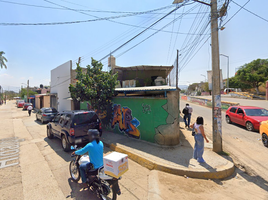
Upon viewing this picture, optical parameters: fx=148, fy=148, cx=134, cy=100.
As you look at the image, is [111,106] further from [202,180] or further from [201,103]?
[201,103]

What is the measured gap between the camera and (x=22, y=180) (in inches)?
161

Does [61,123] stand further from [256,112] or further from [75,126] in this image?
[256,112]

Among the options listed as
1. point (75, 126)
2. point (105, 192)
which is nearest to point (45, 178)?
point (75, 126)

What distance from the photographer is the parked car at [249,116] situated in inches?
345

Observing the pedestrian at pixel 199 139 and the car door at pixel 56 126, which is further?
the car door at pixel 56 126

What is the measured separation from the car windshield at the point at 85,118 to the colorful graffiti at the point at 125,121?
1.92 m

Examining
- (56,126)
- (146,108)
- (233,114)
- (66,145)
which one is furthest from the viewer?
(233,114)

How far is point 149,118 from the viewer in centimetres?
676

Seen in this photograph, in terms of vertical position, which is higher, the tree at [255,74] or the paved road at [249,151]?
the tree at [255,74]

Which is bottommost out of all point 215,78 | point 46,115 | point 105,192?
point 105,192

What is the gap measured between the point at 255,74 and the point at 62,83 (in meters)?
45.0

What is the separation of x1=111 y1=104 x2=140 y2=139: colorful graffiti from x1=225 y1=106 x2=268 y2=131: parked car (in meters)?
7.10

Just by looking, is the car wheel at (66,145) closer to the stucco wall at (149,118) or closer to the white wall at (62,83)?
the stucco wall at (149,118)

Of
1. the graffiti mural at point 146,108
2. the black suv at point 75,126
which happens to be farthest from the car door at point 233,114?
the black suv at point 75,126
